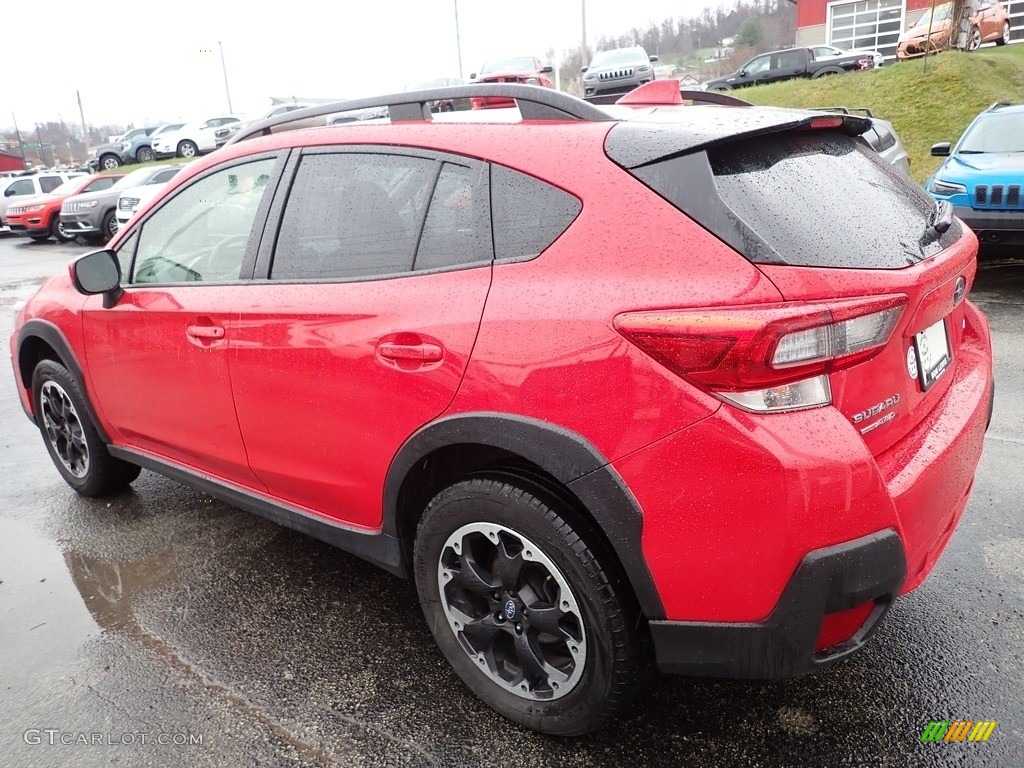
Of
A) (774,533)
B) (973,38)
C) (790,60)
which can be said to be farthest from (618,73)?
(774,533)

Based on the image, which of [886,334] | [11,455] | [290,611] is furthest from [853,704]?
[11,455]

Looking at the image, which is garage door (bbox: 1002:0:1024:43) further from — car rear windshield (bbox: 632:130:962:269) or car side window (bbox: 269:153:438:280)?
car side window (bbox: 269:153:438:280)

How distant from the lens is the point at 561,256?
1982 millimetres

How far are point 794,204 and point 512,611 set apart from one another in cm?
132

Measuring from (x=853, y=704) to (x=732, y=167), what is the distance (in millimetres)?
1605

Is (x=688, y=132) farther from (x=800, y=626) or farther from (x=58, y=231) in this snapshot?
(x=58, y=231)

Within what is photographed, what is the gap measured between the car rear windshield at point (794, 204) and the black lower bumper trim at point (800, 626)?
2.21 feet

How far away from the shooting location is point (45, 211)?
19719 mm

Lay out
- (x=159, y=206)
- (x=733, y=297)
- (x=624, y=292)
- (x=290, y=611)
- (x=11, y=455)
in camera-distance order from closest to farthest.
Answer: (x=733, y=297)
(x=624, y=292)
(x=290, y=611)
(x=159, y=206)
(x=11, y=455)

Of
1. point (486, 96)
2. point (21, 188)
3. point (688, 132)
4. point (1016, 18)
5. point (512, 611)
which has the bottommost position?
point (512, 611)

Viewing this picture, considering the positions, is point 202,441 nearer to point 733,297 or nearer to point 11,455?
point 733,297

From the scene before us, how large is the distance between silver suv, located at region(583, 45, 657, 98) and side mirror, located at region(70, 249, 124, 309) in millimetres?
19215

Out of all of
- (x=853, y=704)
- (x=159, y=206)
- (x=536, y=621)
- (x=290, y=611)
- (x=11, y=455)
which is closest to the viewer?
(x=536, y=621)

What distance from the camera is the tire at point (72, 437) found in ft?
12.5
